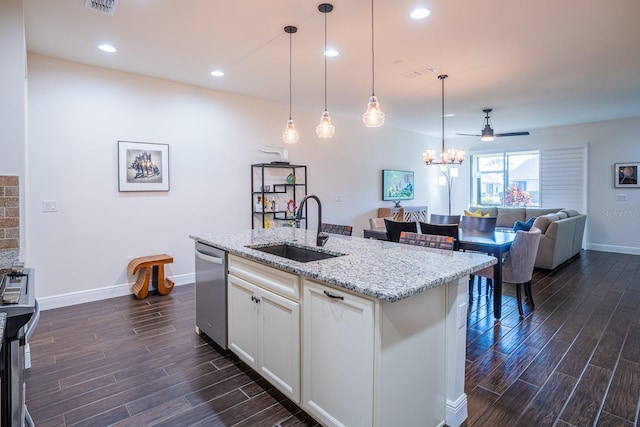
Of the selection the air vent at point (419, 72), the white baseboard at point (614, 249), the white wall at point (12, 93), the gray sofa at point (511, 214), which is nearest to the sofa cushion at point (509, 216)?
the gray sofa at point (511, 214)

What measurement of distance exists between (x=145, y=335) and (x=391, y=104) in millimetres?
4674

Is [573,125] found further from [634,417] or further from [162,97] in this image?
[162,97]

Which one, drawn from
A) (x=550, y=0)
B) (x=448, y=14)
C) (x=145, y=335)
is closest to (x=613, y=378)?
(x=550, y=0)

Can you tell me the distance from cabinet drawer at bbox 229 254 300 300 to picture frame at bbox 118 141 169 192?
2358mm

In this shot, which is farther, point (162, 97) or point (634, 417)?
point (162, 97)

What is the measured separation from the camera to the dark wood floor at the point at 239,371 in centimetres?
197

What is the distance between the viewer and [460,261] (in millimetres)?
2010

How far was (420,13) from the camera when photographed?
2.69 metres

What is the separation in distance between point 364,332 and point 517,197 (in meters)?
8.01

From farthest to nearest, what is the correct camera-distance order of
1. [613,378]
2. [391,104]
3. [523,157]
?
[523,157] → [391,104] → [613,378]

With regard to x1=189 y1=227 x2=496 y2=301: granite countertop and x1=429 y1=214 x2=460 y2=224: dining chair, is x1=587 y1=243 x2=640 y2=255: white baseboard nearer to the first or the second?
x1=429 y1=214 x2=460 y2=224: dining chair

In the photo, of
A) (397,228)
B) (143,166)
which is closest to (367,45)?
(397,228)

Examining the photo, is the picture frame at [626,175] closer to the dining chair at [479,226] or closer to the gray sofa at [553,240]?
the gray sofa at [553,240]

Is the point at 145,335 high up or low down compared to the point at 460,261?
down
